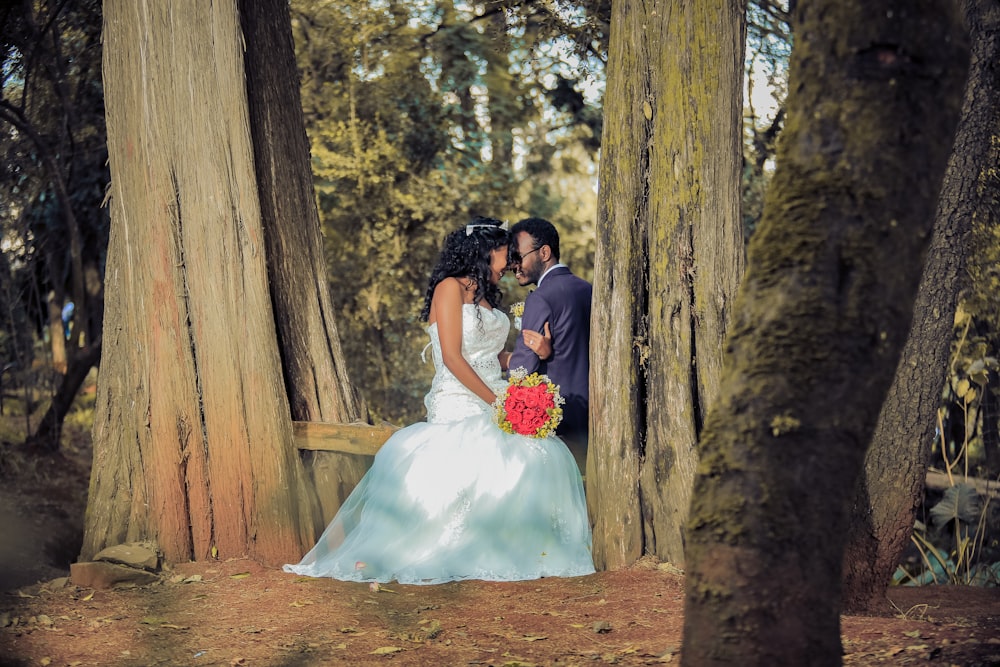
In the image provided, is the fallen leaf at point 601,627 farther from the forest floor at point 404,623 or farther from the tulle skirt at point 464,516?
the tulle skirt at point 464,516

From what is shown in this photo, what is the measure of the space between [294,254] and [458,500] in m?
2.10

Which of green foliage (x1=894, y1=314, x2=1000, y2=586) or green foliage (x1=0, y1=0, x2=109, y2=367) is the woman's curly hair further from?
green foliage (x1=0, y1=0, x2=109, y2=367)

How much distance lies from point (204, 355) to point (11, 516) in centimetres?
501

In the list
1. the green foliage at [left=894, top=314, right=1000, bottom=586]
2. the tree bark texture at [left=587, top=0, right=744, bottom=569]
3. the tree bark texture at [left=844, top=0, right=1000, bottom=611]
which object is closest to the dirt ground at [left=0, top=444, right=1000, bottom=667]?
the tree bark texture at [left=844, top=0, right=1000, bottom=611]

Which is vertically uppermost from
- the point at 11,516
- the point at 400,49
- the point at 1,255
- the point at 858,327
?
the point at 400,49

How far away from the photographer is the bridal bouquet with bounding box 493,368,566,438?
20.2ft

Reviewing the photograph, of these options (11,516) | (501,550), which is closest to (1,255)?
(11,516)

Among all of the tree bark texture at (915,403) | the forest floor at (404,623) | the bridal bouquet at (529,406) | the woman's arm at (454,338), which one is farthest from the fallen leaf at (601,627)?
the woman's arm at (454,338)

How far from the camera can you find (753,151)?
13148mm

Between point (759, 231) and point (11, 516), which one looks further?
point (11, 516)

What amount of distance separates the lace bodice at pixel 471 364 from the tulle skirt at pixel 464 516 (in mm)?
273

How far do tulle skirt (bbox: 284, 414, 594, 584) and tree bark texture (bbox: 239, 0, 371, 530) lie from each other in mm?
641

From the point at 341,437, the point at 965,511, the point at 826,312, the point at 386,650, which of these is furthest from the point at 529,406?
the point at 965,511

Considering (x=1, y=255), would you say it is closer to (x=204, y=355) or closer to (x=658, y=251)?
(x=204, y=355)
